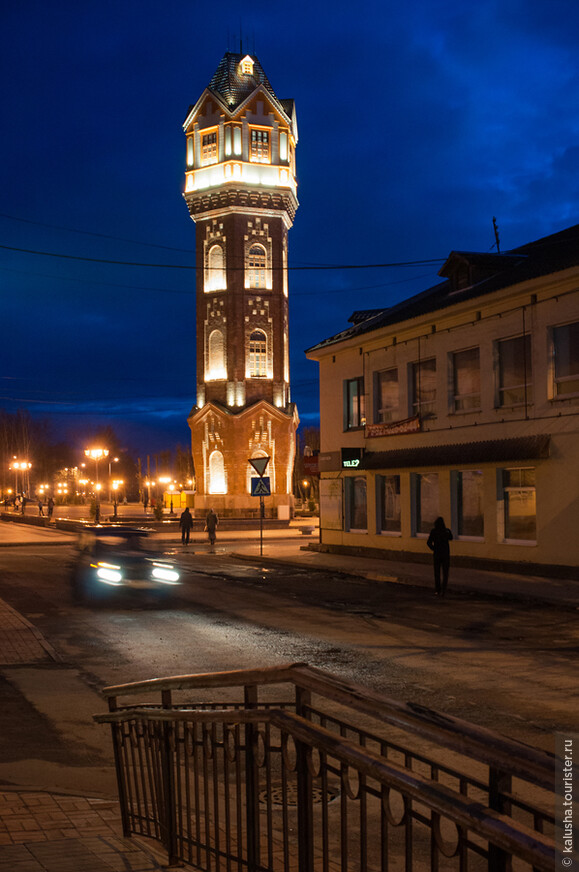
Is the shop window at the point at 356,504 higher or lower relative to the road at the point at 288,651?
higher

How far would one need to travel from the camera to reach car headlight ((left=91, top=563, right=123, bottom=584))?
77.4 ft

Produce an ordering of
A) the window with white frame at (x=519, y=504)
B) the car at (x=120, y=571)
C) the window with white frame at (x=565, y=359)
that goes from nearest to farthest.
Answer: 1. the car at (x=120, y=571)
2. the window with white frame at (x=565, y=359)
3. the window with white frame at (x=519, y=504)

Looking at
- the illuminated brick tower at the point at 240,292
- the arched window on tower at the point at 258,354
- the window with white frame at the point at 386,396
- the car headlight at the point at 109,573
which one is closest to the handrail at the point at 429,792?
the car headlight at the point at 109,573

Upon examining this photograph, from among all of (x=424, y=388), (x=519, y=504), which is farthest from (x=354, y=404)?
(x=519, y=504)

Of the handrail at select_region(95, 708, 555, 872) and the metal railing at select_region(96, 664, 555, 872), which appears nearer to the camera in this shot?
the handrail at select_region(95, 708, 555, 872)

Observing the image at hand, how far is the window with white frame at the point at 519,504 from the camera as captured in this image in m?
23.3

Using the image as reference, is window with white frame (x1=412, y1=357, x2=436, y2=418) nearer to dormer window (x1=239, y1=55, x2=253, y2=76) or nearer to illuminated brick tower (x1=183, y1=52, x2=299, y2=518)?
illuminated brick tower (x1=183, y1=52, x2=299, y2=518)

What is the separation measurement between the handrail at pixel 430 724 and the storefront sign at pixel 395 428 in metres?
24.0

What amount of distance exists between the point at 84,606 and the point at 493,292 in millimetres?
13920

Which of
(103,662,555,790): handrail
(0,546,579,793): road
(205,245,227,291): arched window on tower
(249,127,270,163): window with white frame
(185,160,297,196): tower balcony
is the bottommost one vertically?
(0,546,579,793): road

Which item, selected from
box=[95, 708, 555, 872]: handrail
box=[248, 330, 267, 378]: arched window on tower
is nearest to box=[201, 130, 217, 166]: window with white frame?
box=[248, 330, 267, 378]: arched window on tower

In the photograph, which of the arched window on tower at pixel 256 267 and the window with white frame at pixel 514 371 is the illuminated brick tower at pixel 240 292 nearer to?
the arched window on tower at pixel 256 267

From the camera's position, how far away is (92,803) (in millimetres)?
6348

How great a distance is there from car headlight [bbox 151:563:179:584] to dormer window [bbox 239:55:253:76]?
158 ft
